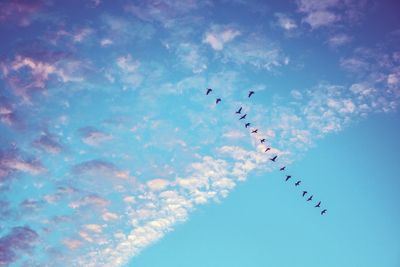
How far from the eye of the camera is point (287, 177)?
1100 inches

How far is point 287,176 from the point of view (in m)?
28.0

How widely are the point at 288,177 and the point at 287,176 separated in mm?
154

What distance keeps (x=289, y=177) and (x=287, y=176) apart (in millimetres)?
209

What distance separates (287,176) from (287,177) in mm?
135

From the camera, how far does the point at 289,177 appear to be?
2791 cm

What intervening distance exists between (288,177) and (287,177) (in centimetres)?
9

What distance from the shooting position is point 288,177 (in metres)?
27.9

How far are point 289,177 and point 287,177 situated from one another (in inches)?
6.7
